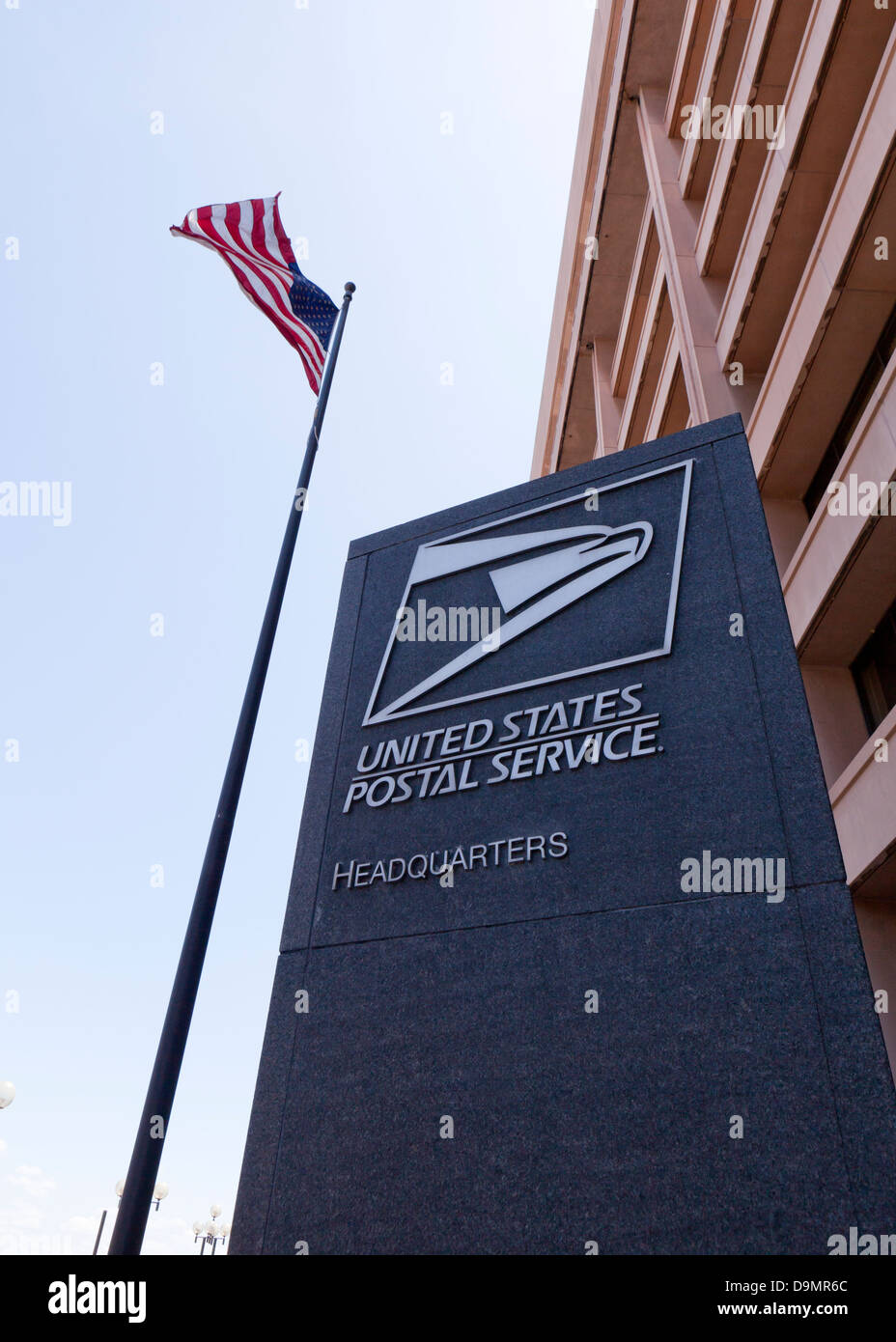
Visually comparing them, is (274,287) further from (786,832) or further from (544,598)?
(786,832)

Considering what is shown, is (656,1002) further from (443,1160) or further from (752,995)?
(443,1160)

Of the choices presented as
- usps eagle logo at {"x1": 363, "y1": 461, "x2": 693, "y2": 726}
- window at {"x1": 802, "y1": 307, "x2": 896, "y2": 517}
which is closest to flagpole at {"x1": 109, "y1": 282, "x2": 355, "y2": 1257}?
usps eagle logo at {"x1": 363, "y1": 461, "x2": 693, "y2": 726}

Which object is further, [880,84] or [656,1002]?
[880,84]

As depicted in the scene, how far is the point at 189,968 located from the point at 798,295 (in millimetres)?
11496

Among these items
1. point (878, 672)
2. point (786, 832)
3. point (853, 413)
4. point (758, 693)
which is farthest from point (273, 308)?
point (786, 832)

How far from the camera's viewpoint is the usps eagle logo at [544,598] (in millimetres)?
5582

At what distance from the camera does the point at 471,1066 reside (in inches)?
171

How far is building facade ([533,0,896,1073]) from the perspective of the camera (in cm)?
1023

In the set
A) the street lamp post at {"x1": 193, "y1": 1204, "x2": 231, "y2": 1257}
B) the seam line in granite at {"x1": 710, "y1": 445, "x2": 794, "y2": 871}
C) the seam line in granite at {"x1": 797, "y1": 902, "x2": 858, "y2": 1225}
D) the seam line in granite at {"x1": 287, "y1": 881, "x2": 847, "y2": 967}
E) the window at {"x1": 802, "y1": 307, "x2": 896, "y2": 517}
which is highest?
the window at {"x1": 802, "y1": 307, "x2": 896, "y2": 517}

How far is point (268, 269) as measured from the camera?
36.9ft

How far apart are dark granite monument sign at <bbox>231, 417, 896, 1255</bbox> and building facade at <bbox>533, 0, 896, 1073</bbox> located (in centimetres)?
505

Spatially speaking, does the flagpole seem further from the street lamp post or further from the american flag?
the street lamp post

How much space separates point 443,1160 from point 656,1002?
1.21 m

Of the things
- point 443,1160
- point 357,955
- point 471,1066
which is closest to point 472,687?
point 357,955
